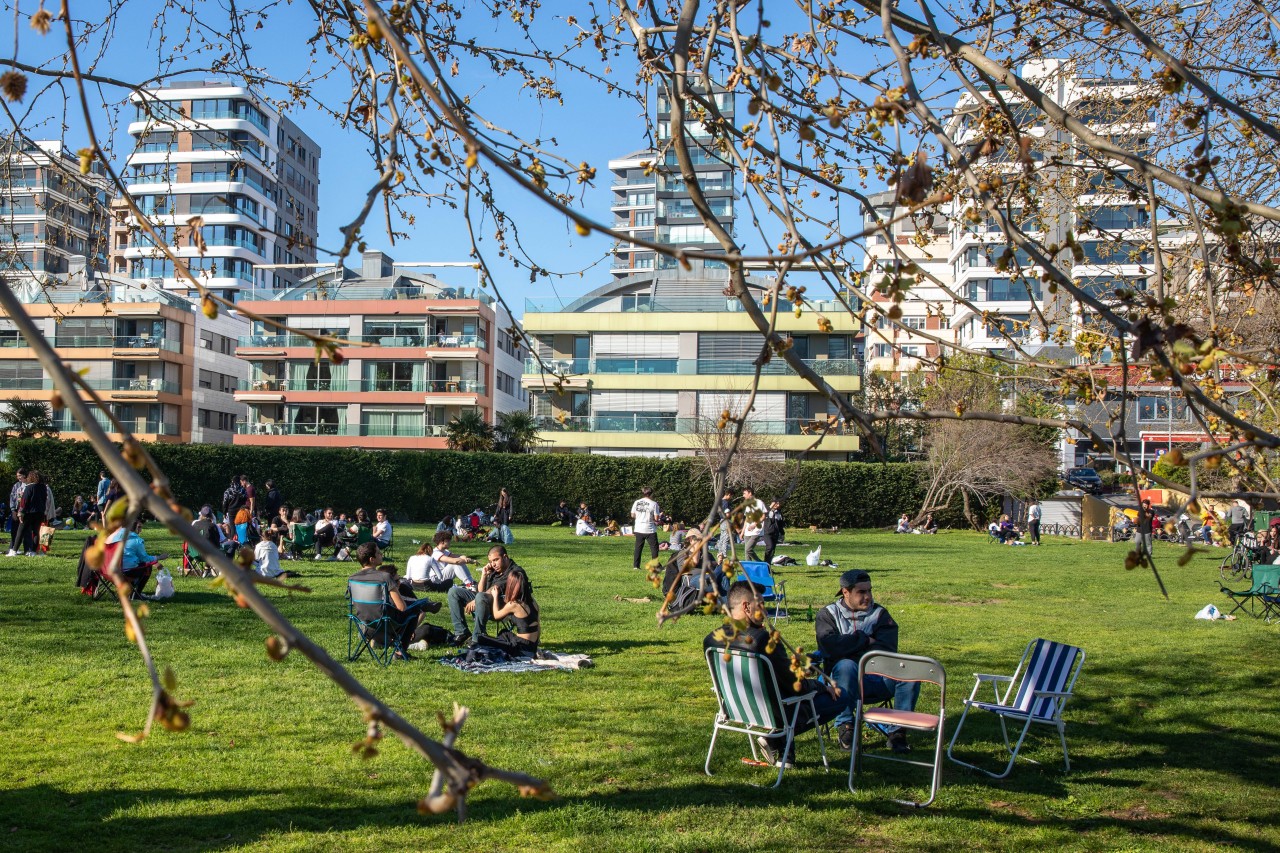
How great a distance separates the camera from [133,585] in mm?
13352

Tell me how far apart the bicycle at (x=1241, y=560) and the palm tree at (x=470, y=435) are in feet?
91.0

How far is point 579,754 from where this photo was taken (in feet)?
24.4

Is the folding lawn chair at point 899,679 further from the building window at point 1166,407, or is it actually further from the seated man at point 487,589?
the seated man at point 487,589

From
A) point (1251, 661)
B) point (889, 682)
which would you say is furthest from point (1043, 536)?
point (889, 682)

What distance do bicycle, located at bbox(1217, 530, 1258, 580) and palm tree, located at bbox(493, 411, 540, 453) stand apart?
1092 inches

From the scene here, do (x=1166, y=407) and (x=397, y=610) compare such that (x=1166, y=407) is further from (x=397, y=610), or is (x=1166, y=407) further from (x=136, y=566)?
(x=136, y=566)

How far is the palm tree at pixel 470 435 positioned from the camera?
4425 centimetres

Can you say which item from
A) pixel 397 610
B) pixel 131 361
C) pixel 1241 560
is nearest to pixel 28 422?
pixel 131 361

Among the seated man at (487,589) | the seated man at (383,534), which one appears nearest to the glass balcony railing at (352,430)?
the seated man at (383,534)

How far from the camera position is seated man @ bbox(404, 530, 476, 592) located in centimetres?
1457

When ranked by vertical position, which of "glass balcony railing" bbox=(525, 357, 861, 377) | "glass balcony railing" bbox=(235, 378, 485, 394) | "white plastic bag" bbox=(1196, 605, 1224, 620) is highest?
"glass balcony railing" bbox=(525, 357, 861, 377)

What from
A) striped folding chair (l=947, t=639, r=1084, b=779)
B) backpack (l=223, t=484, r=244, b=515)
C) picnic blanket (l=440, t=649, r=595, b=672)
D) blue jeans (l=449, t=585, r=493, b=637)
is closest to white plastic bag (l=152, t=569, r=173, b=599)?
blue jeans (l=449, t=585, r=493, b=637)

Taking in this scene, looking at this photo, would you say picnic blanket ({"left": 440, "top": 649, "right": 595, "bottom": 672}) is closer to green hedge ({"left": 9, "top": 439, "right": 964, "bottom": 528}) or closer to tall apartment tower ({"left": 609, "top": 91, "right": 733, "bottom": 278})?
tall apartment tower ({"left": 609, "top": 91, "right": 733, "bottom": 278})

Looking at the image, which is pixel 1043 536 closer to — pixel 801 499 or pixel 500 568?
pixel 801 499
